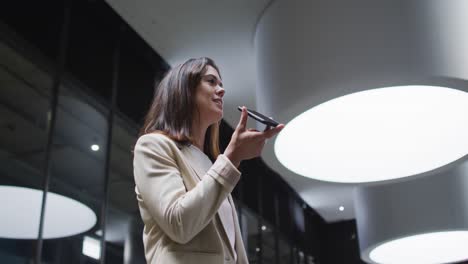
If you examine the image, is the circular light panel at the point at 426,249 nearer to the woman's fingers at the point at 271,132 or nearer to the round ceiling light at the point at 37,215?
the round ceiling light at the point at 37,215

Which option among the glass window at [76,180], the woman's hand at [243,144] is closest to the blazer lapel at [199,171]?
the woman's hand at [243,144]

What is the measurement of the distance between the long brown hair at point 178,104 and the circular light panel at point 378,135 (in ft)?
10.6

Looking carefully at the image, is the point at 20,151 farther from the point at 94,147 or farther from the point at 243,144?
the point at 243,144

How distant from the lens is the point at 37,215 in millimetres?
5055

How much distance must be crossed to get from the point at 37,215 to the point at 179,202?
12.8 feet

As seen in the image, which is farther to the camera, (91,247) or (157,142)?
(91,247)

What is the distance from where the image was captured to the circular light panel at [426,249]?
32.1ft

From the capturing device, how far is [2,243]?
4.56m

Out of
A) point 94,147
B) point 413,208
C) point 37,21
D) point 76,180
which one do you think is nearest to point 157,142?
point 76,180

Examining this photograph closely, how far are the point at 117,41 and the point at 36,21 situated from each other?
1.51 metres

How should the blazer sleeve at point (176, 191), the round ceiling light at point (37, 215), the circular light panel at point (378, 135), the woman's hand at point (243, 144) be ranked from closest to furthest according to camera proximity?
the blazer sleeve at point (176, 191) < the woman's hand at point (243, 144) < the round ceiling light at point (37, 215) < the circular light panel at point (378, 135)

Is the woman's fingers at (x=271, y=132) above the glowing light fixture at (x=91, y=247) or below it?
below

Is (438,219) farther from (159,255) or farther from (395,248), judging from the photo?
(159,255)

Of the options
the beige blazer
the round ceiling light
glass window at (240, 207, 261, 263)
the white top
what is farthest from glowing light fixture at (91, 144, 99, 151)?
the beige blazer
